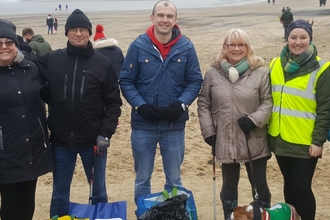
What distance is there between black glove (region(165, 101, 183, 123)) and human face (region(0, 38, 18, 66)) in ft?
4.76

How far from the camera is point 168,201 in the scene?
3891 millimetres

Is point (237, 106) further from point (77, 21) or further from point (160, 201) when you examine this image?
point (77, 21)

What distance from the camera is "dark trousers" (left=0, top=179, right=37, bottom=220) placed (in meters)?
3.96

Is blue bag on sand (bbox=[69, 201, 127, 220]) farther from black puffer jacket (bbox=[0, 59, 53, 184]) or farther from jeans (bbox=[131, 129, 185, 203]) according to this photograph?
jeans (bbox=[131, 129, 185, 203])

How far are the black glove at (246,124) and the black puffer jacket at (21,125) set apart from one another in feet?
5.90

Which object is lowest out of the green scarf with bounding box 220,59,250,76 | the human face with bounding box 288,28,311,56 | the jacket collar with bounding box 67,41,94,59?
the green scarf with bounding box 220,59,250,76

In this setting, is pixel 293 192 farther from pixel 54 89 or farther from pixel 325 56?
pixel 325 56

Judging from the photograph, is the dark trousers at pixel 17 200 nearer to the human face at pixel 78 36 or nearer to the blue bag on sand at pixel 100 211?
the blue bag on sand at pixel 100 211

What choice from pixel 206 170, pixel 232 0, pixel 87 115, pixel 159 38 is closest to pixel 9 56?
pixel 87 115

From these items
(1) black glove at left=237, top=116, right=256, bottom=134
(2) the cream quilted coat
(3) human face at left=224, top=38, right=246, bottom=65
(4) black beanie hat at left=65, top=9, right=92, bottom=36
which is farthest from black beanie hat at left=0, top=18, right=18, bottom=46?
(1) black glove at left=237, top=116, right=256, bottom=134

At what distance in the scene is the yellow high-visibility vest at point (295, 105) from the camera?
3.90m

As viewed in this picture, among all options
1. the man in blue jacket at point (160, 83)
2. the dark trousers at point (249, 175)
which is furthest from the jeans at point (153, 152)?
the dark trousers at point (249, 175)

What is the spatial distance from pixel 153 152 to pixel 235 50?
4.20 feet

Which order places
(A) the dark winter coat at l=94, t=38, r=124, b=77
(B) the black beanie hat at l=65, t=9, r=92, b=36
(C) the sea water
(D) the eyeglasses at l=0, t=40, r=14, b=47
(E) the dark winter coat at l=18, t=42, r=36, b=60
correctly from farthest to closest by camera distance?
1. (C) the sea water
2. (A) the dark winter coat at l=94, t=38, r=124, b=77
3. (E) the dark winter coat at l=18, t=42, r=36, b=60
4. (B) the black beanie hat at l=65, t=9, r=92, b=36
5. (D) the eyeglasses at l=0, t=40, r=14, b=47
